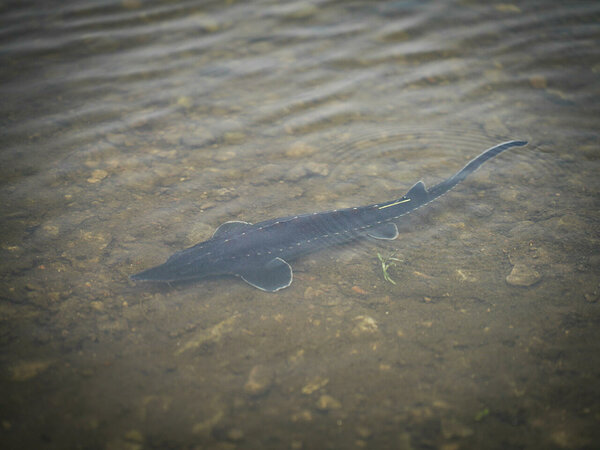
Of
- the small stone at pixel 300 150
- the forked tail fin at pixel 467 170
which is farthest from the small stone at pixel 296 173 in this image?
the forked tail fin at pixel 467 170

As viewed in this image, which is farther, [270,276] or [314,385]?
[270,276]

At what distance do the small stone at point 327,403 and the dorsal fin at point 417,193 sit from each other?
2.70 metres

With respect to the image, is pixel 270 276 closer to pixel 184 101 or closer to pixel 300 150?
pixel 300 150

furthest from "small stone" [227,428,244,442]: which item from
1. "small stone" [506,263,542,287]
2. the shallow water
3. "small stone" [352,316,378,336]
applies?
"small stone" [506,263,542,287]

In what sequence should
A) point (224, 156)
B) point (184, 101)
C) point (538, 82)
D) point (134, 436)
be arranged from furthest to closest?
point (538, 82) → point (184, 101) → point (224, 156) → point (134, 436)

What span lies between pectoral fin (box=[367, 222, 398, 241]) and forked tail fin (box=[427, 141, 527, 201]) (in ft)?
2.44

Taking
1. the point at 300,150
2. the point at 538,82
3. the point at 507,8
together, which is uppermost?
the point at 507,8

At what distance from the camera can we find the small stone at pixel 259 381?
3406mm

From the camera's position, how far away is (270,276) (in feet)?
14.1

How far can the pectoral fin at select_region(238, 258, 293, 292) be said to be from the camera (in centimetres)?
423

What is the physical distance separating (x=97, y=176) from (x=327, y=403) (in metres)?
4.49

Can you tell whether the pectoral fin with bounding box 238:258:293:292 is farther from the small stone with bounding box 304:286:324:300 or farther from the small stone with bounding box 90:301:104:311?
the small stone with bounding box 90:301:104:311

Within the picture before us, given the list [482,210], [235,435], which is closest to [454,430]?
[235,435]

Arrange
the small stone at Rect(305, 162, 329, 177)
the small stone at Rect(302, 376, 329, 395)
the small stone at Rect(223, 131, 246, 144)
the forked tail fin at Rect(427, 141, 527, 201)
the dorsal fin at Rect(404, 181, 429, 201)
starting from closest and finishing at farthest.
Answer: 1. the small stone at Rect(302, 376, 329, 395)
2. the dorsal fin at Rect(404, 181, 429, 201)
3. the forked tail fin at Rect(427, 141, 527, 201)
4. the small stone at Rect(305, 162, 329, 177)
5. the small stone at Rect(223, 131, 246, 144)
